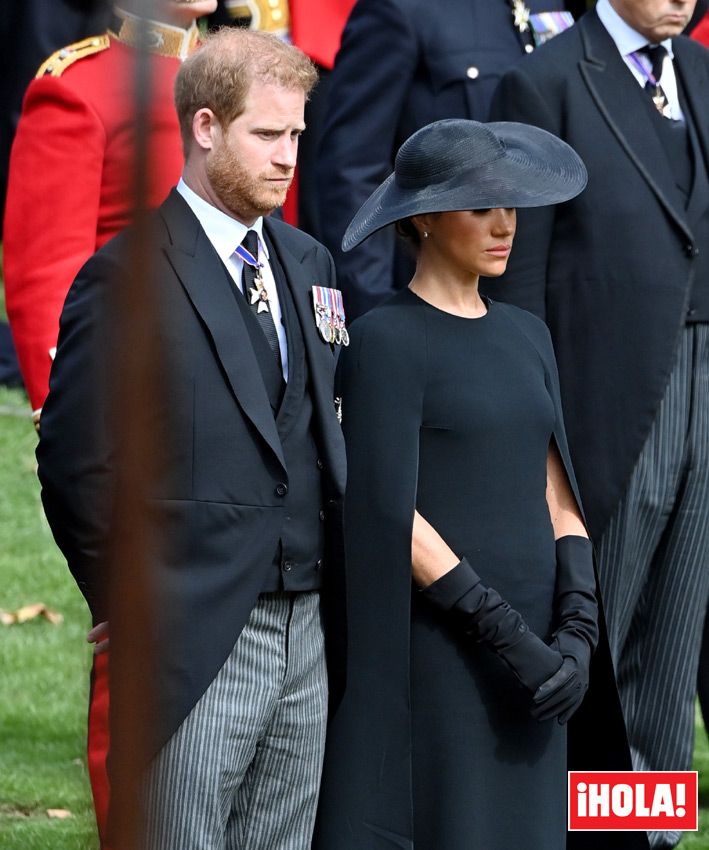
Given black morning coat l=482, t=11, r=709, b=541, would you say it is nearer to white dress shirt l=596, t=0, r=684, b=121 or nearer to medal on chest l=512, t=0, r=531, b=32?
white dress shirt l=596, t=0, r=684, b=121

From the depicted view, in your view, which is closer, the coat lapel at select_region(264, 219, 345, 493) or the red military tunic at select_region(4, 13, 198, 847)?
the coat lapel at select_region(264, 219, 345, 493)

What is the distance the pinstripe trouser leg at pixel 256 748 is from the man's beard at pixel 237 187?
25.0 inches

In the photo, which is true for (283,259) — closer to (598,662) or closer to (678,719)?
(598,662)

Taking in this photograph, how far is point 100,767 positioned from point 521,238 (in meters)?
1.43

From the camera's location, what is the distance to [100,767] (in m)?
3.41

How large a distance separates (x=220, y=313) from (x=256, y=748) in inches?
28.1

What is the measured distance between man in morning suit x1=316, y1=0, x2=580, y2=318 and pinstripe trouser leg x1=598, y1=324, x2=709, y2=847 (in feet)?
2.36

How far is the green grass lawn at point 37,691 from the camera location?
425 cm

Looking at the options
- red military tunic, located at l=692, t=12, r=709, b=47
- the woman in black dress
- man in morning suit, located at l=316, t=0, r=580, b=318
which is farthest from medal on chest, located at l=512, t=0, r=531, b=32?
the woman in black dress

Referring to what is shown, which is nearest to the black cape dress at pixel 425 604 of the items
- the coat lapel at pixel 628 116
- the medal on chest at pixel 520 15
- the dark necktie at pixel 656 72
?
the coat lapel at pixel 628 116

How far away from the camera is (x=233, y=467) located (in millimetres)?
2760

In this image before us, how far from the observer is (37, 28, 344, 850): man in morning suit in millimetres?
2725

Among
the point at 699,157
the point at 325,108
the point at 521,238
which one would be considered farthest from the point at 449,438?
the point at 325,108

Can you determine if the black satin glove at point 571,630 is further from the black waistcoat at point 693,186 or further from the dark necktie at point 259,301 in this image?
the black waistcoat at point 693,186
